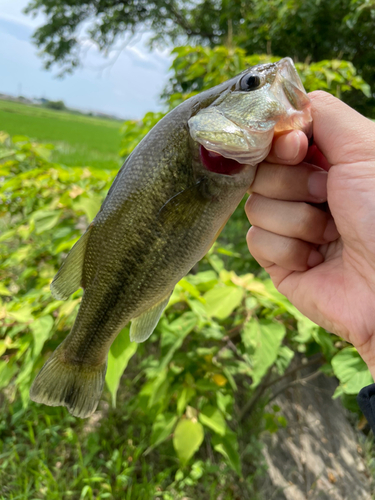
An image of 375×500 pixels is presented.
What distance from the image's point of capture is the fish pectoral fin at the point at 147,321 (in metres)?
1.24

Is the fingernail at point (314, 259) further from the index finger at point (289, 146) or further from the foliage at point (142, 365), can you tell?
the index finger at point (289, 146)

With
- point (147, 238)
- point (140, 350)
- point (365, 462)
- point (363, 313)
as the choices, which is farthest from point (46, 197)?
point (365, 462)

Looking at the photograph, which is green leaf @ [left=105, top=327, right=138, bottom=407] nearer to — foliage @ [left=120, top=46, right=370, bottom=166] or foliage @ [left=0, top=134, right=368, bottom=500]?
foliage @ [left=0, top=134, right=368, bottom=500]

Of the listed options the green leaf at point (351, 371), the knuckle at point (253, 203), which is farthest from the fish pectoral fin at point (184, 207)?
the green leaf at point (351, 371)

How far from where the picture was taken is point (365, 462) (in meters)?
3.11

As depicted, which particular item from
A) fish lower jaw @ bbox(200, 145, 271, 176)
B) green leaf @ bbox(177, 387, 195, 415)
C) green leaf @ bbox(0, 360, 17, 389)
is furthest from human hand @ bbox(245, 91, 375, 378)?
green leaf @ bbox(0, 360, 17, 389)

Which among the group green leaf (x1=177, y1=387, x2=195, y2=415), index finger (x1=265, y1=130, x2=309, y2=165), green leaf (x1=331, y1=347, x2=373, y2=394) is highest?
index finger (x1=265, y1=130, x2=309, y2=165)

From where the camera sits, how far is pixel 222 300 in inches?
67.2

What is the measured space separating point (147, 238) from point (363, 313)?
84 centimetres

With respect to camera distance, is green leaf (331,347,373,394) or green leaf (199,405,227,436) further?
green leaf (199,405,227,436)

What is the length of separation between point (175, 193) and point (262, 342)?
102 centimetres

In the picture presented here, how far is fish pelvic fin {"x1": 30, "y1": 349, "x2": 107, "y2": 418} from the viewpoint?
1.21 m

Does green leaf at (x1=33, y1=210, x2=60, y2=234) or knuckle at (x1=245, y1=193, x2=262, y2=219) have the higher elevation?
knuckle at (x1=245, y1=193, x2=262, y2=219)

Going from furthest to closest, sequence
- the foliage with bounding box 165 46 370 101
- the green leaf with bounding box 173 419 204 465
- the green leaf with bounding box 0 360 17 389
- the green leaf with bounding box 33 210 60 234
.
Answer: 1. the foliage with bounding box 165 46 370 101
2. the green leaf with bounding box 33 210 60 234
3. the green leaf with bounding box 173 419 204 465
4. the green leaf with bounding box 0 360 17 389
